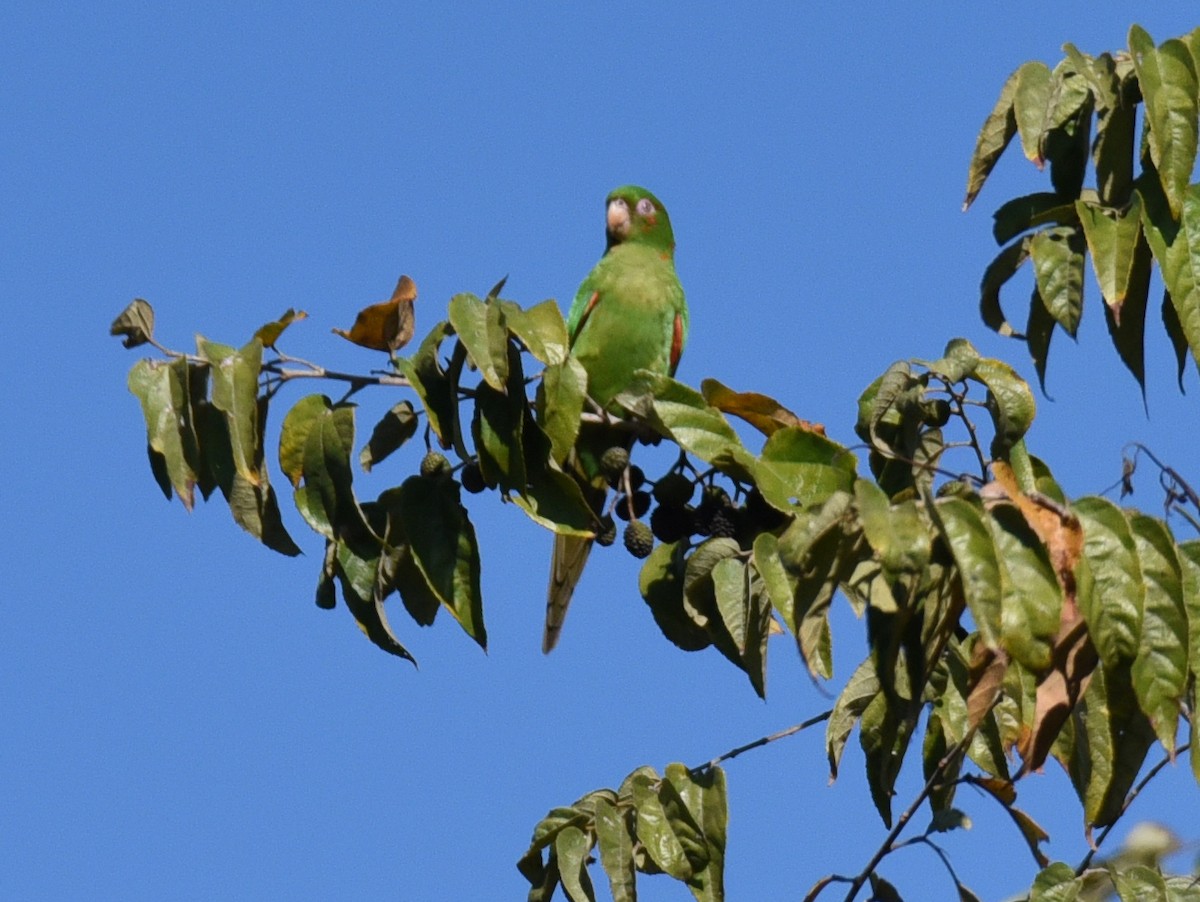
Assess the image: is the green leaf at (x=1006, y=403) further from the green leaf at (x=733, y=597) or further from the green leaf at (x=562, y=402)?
the green leaf at (x=562, y=402)

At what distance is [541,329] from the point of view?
8.77 feet

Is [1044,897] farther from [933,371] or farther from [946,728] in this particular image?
[933,371]

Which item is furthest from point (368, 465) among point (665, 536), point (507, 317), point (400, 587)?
point (665, 536)

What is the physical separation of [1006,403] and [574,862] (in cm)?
109

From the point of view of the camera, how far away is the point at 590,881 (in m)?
2.77

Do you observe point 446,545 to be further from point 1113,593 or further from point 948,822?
point 1113,593

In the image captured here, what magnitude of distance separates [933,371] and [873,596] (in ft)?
1.99

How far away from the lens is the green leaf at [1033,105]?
108 inches

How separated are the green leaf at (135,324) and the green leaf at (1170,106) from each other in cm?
177

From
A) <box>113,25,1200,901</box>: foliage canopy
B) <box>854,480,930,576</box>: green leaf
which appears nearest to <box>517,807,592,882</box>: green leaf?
<box>113,25,1200,901</box>: foliage canopy

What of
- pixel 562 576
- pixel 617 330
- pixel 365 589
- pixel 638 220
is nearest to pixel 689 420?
pixel 365 589

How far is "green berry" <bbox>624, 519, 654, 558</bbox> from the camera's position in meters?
3.14

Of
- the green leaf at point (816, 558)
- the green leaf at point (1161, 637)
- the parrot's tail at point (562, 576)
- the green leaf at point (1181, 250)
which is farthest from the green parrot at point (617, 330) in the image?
the green leaf at point (1161, 637)

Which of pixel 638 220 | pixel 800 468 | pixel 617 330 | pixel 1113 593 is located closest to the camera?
pixel 1113 593
